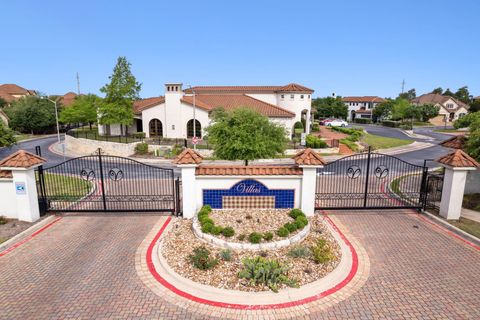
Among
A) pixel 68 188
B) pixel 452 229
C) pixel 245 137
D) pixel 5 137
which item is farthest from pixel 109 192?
pixel 452 229

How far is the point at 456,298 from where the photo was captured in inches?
278

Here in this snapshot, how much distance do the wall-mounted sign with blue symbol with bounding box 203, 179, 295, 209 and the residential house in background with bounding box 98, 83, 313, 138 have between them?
2325 cm

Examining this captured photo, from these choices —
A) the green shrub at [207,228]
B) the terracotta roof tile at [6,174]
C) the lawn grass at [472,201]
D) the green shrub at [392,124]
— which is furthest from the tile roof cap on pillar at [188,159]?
the green shrub at [392,124]

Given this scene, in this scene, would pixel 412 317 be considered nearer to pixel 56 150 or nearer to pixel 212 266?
pixel 212 266

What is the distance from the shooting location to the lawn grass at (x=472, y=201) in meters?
13.3

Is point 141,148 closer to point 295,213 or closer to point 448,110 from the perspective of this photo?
point 295,213

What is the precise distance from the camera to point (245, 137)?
20141mm

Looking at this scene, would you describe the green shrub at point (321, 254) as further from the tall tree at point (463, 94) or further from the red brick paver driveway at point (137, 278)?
the tall tree at point (463, 94)

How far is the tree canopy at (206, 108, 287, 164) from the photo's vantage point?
65.9 ft

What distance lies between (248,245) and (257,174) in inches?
120

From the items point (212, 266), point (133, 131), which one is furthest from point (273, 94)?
point (212, 266)

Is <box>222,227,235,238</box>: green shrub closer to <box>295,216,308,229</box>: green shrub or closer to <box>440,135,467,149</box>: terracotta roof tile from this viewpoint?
<box>295,216,308,229</box>: green shrub

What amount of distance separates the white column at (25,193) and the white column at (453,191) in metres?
16.3

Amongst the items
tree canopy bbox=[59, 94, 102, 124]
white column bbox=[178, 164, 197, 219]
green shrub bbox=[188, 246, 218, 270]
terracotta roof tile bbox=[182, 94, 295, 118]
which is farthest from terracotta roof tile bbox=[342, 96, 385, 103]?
green shrub bbox=[188, 246, 218, 270]
